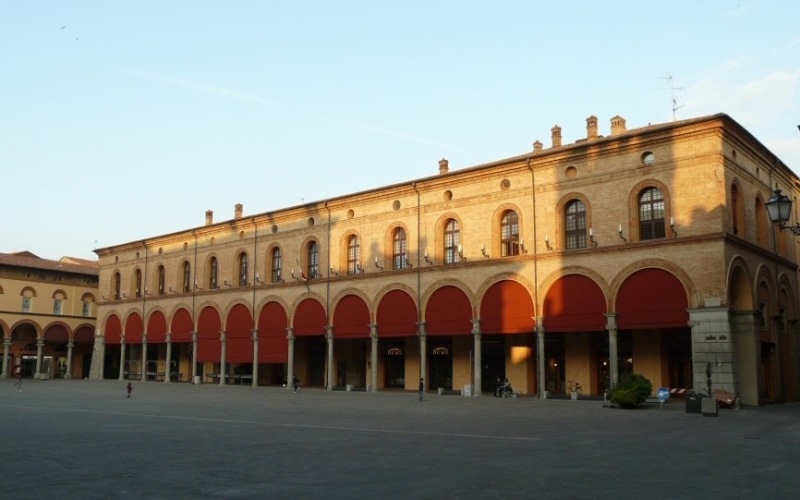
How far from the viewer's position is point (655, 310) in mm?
30438

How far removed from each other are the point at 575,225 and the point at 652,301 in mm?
5333

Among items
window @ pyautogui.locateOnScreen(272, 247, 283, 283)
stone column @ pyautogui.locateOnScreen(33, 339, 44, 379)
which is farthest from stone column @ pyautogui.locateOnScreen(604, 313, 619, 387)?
stone column @ pyautogui.locateOnScreen(33, 339, 44, 379)

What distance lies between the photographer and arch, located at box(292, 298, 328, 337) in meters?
44.2

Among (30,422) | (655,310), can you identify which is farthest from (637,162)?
(30,422)

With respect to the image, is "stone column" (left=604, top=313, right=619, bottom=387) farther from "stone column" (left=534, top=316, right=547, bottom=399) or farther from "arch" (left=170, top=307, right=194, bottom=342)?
"arch" (left=170, top=307, right=194, bottom=342)

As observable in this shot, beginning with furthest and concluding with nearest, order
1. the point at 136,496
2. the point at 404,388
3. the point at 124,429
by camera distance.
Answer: the point at 404,388 < the point at 124,429 < the point at 136,496

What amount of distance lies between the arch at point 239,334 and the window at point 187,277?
19.1ft

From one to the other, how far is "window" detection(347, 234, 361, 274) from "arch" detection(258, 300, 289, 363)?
6.06 metres

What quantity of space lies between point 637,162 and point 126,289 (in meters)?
44.3

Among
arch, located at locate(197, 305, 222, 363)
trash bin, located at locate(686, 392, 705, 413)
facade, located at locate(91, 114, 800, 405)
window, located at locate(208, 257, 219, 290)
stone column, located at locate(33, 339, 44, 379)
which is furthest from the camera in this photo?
stone column, located at locate(33, 339, 44, 379)

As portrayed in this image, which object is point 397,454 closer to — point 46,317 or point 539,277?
point 539,277

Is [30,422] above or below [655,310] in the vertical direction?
below

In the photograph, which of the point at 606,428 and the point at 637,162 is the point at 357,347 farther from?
the point at 606,428

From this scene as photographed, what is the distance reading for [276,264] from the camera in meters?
48.2
